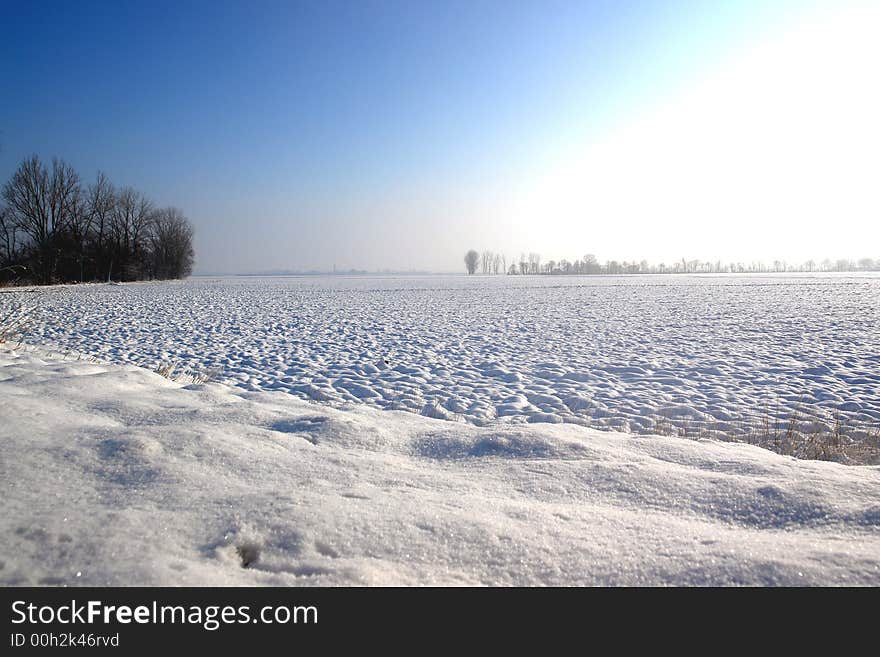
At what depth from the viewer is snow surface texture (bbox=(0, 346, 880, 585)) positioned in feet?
5.00

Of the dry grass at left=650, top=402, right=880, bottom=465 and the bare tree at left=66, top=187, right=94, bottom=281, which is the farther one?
the bare tree at left=66, top=187, right=94, bottom=281

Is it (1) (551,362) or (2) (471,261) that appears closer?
(1) (551,362)

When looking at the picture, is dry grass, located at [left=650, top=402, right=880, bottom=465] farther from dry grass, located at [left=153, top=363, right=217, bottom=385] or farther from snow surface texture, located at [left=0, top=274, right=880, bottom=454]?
dry grass, located at [left=153, top=363, right=217, bottom=385]

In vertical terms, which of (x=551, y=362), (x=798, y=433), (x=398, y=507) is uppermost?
(x=398, y=507)

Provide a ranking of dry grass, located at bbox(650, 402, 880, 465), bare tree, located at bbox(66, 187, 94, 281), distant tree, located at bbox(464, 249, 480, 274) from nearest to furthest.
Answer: dry grass, located at bbox(650, 402, 880, 465) < bare tree, located at bbox(66, 187, 94, 281) < distant tree, located at bbox(464, 249, 480, 274)

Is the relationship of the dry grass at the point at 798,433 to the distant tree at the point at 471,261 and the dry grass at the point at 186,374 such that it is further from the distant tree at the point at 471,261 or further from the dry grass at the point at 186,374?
the distant tree at the point at 471,261

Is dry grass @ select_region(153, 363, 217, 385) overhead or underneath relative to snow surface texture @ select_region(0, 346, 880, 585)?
underneath

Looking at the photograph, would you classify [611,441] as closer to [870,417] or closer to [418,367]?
[870,417]

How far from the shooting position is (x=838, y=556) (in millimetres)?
1593

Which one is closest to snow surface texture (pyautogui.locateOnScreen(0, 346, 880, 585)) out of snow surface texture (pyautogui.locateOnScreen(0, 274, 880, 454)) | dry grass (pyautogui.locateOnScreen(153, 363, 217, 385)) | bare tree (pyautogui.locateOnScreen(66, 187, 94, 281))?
snow surface texture (pyautogui.locateOnScreen(0, 274, 880, 454))

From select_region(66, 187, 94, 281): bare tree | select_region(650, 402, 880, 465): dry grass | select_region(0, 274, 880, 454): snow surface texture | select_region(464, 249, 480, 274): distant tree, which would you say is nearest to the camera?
select_region(650, 402, 880, 465): dry grass

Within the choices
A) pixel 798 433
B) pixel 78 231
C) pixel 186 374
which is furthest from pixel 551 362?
pixel 78 231

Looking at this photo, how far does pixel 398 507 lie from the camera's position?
77.9 inches

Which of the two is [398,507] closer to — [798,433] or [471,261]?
[798,433]
